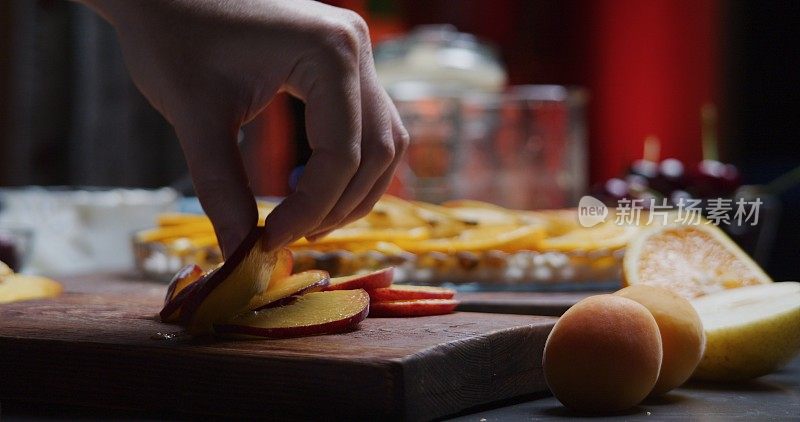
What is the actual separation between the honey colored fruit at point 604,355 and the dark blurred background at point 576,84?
386 centimetres

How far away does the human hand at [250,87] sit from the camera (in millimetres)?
1035

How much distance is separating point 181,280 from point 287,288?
17 cm

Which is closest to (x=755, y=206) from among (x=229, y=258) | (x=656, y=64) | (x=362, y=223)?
(x=362, y=223)

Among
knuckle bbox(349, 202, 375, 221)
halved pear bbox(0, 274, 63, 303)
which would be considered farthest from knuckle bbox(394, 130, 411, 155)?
halved pear bbox(0, 274, 63, 303)

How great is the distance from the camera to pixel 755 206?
160cm

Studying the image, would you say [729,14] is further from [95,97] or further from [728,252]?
[728,252]

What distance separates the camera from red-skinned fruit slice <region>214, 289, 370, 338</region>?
1029mm

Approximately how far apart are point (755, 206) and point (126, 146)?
182 inches

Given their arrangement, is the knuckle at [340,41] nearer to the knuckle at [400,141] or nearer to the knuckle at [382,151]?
the knuckle at [382,151]

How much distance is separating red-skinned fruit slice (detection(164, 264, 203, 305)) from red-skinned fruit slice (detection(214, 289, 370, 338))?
18 cm

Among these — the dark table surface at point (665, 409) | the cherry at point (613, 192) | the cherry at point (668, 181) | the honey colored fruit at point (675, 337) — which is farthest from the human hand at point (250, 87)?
the cherry at point (668, 181)

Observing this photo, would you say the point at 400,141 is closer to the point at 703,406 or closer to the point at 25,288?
the point at 703,406

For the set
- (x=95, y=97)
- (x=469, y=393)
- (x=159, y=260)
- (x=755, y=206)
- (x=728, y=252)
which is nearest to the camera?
(x=469, y=393)

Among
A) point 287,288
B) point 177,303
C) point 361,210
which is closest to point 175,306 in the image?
point 177,303
